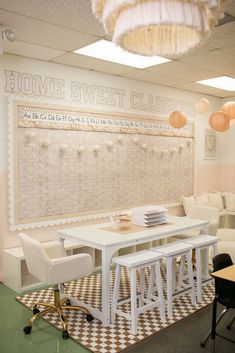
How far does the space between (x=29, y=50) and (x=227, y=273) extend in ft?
10.7

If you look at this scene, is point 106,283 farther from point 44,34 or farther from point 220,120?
point 220,120

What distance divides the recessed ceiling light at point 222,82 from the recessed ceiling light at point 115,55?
1.50m

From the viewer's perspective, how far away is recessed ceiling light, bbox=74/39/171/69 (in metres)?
3.99

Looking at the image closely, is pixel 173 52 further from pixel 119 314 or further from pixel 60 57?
pixel 60 57

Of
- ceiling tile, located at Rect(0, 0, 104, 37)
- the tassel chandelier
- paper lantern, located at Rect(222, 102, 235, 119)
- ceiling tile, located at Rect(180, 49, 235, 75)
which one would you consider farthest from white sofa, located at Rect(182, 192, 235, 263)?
the tassel chandelier

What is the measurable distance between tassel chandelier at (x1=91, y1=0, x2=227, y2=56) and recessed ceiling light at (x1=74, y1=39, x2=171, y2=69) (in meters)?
2.24

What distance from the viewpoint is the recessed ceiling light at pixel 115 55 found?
399cm

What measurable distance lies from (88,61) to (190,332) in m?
3.42

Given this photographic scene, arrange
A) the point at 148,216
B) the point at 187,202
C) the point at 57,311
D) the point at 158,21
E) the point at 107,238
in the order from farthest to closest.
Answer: the point at 187,202
the point at 148,216
the point at 107,238
the point at 57,311
the point at 158,21

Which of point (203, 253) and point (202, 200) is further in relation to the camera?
point (202, 200)

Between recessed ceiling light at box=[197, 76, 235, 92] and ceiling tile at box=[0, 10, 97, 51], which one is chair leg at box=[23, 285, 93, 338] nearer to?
ceiling tile at box=[0, 10, 97, 51]

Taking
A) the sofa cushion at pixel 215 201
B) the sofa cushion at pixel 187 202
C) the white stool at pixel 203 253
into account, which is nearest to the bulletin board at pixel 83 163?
the sofa cushion at pixel 187 202

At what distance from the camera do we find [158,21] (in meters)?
1.27

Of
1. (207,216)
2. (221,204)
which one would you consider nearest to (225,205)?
(221,204)
